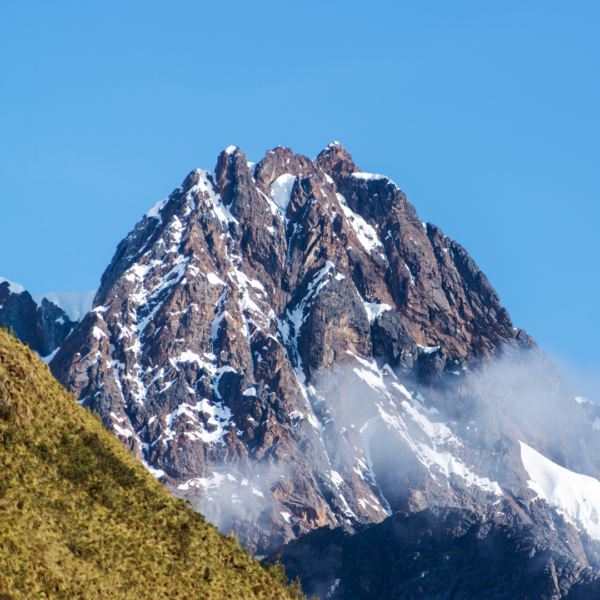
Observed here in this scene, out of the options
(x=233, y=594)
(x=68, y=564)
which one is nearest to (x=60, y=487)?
(x=68, y=564)

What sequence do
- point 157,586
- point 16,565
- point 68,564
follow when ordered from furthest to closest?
point 157,586 < point 68,564 < point 16,565

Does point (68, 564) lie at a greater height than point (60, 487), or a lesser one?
lesser

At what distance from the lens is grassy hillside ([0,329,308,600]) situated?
106 feet

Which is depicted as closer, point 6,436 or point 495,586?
point 6,436

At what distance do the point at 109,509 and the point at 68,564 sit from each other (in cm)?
580

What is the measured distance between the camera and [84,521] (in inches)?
1431

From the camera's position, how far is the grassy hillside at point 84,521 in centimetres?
3225

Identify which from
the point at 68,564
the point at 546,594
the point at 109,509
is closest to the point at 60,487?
the point at 109,509

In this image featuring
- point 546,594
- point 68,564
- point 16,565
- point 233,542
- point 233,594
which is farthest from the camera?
point 546,594

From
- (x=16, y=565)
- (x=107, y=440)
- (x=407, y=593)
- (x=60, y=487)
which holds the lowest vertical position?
(x=16, y=565)

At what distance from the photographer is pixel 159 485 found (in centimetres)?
4388

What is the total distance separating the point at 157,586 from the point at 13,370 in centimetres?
1270

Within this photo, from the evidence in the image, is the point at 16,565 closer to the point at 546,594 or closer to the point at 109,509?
the point at 109,509

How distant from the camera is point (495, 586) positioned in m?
194
